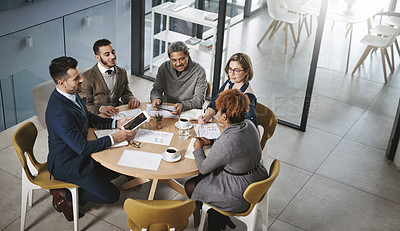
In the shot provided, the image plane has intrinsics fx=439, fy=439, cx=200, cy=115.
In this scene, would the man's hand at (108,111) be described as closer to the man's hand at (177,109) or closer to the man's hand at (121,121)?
the man's hand at (121,121)

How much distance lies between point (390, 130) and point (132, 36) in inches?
143

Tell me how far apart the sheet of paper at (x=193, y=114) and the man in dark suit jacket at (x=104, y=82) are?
45 cm

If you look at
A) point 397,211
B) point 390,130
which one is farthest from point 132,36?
point 397,211

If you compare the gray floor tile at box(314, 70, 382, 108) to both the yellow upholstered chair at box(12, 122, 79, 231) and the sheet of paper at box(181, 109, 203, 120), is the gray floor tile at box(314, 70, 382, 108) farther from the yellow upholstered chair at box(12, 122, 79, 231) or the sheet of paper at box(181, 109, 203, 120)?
the yellow upholstered chair at box(12, 122, 79, 231)

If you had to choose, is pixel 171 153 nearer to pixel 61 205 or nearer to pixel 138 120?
pixel 138 120

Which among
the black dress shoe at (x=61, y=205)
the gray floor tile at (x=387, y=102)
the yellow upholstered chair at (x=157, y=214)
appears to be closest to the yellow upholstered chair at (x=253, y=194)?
the yellow upholstered chair at (x=157, y=214)

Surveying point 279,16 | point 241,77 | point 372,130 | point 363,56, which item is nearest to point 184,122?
point 241,77

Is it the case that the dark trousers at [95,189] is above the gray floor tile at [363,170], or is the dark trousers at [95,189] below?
above

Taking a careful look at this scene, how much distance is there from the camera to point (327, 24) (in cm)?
486

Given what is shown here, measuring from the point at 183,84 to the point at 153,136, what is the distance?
37.0 inches

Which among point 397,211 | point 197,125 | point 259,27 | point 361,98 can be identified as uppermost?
point 259,27

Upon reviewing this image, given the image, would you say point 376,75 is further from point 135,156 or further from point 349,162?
point 135,156

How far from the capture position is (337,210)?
4.09 metres

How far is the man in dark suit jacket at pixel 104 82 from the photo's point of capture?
12.9ft
